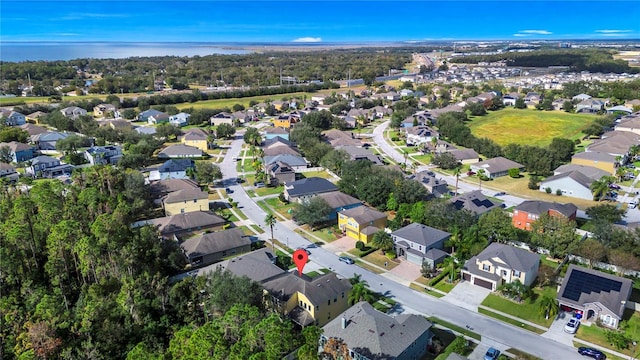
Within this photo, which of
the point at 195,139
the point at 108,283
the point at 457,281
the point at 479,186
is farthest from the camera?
the point at 195,139

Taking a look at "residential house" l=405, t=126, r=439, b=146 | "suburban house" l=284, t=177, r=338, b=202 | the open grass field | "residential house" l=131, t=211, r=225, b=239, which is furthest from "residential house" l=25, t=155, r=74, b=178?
the open grass field

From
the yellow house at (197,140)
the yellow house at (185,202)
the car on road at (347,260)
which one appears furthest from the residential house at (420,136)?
the car on road at (347,260)

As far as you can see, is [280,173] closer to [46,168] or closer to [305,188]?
[305,188]

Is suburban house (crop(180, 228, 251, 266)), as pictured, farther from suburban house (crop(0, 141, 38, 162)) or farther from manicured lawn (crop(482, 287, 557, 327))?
suburban house (crop(0, 141, 38, 162))

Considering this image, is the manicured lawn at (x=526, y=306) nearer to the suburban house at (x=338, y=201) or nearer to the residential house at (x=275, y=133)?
the suburban house at (x=338, y=201)

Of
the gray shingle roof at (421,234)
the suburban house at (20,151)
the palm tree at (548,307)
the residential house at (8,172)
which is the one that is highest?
the suburban house at (20,151)

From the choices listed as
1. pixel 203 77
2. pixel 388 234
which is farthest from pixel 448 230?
pixel 203 77

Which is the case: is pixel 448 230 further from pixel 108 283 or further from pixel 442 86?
pixel 442 86
